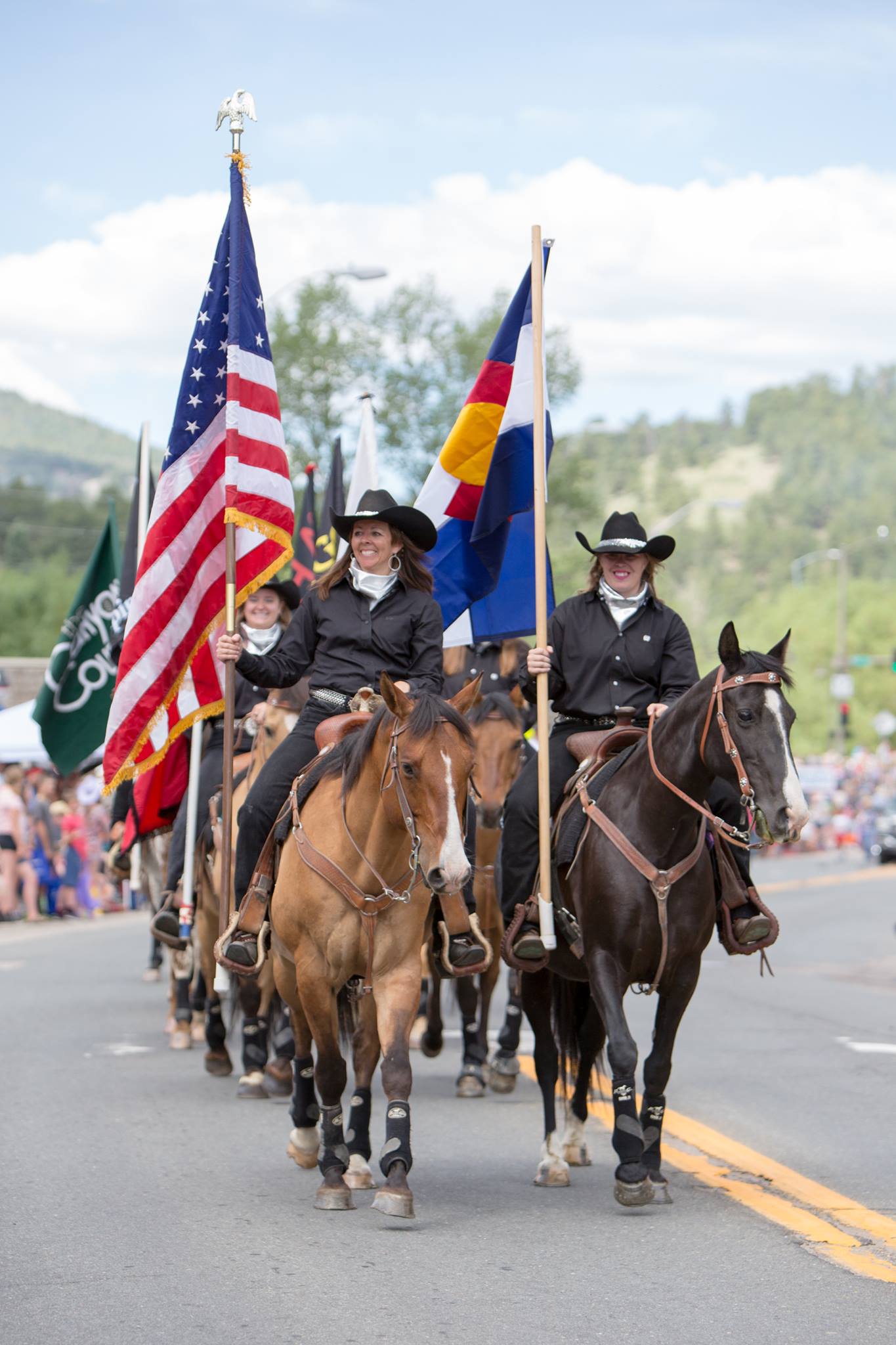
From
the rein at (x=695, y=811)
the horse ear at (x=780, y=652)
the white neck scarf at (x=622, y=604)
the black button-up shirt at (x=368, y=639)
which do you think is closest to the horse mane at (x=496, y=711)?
the white neck scarf at (x=622, y=604)

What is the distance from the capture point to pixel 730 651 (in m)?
7.85

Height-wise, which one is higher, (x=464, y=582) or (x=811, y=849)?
(x=464, y=582)

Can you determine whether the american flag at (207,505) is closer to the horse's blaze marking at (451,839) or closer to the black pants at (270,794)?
the black pants at (270,794)

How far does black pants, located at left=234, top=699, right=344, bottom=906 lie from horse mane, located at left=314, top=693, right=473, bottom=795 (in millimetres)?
509

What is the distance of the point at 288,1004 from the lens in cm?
870

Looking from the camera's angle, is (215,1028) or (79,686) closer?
(215,1028)

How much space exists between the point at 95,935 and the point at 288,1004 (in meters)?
16.9

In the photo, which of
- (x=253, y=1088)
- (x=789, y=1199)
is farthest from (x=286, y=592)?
(x=789, y=1199)

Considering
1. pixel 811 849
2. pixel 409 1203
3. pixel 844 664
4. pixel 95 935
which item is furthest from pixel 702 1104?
pixel 844 664

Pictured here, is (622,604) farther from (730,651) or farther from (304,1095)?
(304,1095)

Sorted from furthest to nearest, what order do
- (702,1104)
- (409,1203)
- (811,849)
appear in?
(811,849), (702,1104), (409,1203)

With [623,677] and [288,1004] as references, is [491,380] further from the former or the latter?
[288,1004]

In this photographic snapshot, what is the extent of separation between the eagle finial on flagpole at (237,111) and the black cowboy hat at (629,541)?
314cm

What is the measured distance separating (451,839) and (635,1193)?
1717 millimetres
